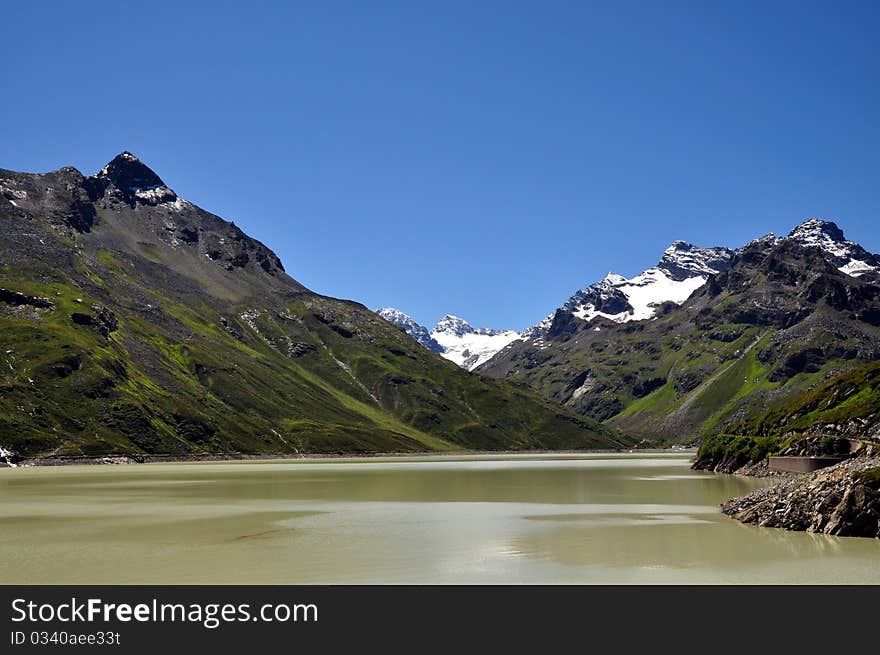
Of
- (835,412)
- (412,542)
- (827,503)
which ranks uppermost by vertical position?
(835,412)

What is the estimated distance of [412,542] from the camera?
173 feet

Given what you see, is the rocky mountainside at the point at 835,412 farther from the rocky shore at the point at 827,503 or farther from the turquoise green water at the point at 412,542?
the rocky shore at the point at 827,503

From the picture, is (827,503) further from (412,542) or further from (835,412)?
(835,412)

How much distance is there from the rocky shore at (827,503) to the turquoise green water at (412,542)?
216cm

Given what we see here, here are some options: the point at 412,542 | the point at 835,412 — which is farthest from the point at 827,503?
the point at 835,412

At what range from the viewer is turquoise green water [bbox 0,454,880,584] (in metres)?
40.2

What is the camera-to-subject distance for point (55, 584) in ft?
123

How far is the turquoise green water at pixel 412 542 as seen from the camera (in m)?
40.2

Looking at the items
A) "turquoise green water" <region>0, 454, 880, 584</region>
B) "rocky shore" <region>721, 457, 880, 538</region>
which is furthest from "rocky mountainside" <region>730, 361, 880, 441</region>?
"rocky shore" <region>721, 457, 880, 538</region>

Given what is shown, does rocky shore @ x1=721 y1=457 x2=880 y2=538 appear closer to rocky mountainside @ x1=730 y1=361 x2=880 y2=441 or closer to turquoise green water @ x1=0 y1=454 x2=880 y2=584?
turquoise green water @ x1=0 y1=454 x2=880 y2=584

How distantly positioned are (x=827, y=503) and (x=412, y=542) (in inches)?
1180
